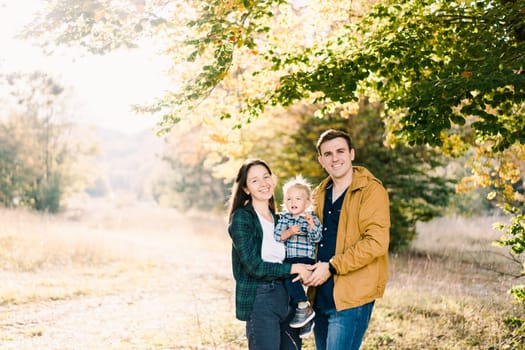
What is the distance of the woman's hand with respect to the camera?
323 centimetres

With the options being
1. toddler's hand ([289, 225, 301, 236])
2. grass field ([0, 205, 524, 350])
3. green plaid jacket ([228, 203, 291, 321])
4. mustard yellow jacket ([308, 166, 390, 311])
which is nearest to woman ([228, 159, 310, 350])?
green plaid jacket ([228, 203, 291, 321])

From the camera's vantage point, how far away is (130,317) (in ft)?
26.1

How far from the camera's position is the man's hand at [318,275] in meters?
3.26

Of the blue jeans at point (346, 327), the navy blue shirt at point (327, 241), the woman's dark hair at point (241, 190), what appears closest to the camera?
the blue jeans at point (346, 327)

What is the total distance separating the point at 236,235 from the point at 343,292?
80cm

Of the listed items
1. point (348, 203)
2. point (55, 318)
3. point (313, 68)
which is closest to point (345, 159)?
point (348, 203)

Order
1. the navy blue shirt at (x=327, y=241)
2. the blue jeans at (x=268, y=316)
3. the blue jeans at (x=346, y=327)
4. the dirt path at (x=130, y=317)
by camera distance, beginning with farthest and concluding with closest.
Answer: the dirt path at (x=130, y=317), the navy blue shirt at (x=327, y=241), the blue jeans at (x=346, y=327), the blue jeans at (x=268, y=316)

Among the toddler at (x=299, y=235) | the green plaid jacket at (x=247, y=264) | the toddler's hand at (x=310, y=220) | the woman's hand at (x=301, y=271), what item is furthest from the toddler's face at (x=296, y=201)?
the woman's hand at (x=301, y=271)

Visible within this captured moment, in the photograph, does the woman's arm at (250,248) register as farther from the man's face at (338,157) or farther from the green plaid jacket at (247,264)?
the man's face at (338,157)

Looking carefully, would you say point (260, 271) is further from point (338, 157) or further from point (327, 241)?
point (338, 157)

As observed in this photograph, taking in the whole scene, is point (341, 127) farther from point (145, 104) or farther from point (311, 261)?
A: point (311, 261)

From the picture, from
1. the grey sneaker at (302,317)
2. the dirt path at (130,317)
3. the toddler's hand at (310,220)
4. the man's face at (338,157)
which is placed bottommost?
the dirt path at (130,317)

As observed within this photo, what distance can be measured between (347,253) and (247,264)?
0.65m

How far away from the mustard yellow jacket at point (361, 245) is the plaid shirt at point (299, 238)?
0.58 feet
